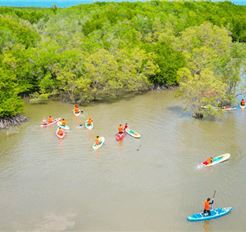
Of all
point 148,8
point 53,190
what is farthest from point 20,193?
A: point 148,8

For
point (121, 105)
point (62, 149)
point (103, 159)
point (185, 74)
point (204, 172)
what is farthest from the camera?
point (121, 105)

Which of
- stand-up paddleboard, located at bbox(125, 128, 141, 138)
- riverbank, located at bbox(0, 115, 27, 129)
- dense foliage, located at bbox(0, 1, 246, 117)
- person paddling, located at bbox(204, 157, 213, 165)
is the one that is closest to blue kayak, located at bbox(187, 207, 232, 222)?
person paddling, located at bbox(204, 157, 213, 165)

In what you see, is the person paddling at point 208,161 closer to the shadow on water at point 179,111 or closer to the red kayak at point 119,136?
the red kayak at point 119,136

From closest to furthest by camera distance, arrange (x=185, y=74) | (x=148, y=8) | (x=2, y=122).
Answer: (x=2, y=122), (x=185, y=74), (x=148, y=8)

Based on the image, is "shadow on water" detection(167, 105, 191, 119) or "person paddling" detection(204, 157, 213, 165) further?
"shadow on water" detection(167, 105, 191, 119)

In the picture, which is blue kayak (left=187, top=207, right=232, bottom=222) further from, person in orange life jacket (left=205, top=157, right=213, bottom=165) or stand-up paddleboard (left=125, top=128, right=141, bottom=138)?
stand-up paddleboard (left=125, top=128, right=141, bottom=138)

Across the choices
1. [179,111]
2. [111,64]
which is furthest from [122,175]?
[111,64]

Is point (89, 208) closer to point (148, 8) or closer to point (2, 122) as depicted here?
point (2, 122)
